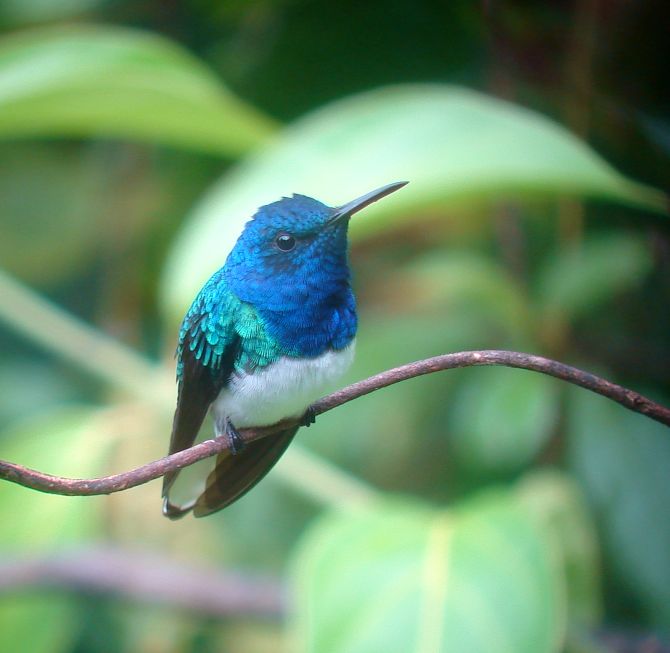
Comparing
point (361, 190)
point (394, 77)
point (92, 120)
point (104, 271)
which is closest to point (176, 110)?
point (92, 120)

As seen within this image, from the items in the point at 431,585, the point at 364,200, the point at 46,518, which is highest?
the point at 364,200

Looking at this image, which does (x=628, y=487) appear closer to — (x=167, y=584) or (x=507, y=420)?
(x=507, y=420)

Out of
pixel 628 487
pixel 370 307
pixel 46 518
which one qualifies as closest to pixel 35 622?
pixel 46 518

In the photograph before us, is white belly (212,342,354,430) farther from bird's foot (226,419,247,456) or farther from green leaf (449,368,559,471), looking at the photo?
green leaf (449,368,559,471)

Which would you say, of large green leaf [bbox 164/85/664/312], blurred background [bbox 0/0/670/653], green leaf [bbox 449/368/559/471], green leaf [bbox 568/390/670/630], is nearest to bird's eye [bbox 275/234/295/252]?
blurred background [bbox 0/0/670/653]

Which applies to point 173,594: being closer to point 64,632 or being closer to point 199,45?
point 64,632

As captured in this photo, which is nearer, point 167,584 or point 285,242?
point 285,242

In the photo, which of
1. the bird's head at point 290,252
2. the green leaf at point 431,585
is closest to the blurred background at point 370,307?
the green leaf at point 431,585
